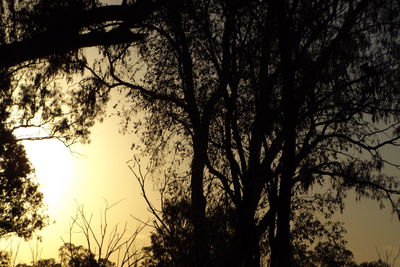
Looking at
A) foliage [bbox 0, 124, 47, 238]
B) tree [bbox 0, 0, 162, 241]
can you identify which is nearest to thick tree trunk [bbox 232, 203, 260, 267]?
tree [bbox 0, 0, 162, 241]

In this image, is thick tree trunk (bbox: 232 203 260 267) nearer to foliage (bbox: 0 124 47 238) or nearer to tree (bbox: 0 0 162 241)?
tree (bbox: 0 0 162 241)

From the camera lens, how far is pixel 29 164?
26.1 metres

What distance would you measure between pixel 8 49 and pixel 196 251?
3672 millimetres

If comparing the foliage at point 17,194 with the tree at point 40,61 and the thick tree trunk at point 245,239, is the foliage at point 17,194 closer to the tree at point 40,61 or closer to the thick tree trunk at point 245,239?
the tree at point 40,61

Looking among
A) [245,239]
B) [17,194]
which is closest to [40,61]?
[245,239]

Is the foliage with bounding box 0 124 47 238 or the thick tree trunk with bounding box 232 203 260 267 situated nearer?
the thick tree trunk with bounding box 232 203 260 267

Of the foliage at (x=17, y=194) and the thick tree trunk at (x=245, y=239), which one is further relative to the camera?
the foliage at (x=17, y=194)

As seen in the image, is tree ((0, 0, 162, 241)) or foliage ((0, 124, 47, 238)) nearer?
tree ((0, 0, 162, 241))

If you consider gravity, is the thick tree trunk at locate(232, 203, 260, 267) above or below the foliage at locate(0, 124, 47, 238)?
below

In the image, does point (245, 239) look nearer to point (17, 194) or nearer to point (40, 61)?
point (40, 61)

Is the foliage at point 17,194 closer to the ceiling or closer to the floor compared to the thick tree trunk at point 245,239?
closer to the ceiling

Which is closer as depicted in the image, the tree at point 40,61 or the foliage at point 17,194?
the tree at point 40,61

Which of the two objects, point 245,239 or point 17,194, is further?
point 17,194

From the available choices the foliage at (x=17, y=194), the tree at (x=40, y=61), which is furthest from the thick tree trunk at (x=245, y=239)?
the foliage at (x=17, y=194)
